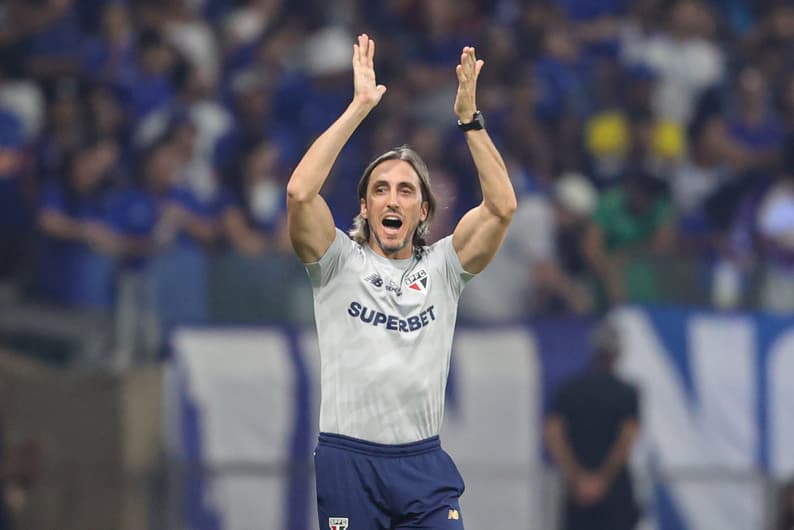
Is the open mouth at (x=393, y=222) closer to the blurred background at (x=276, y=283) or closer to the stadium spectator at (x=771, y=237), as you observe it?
the blurred background at (x=276, y=283)

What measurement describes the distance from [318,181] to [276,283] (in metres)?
5.50

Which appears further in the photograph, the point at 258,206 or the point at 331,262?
the point at 258,206

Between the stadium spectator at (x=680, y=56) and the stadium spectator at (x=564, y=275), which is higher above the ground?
the stadium spectator at (x=680, y=56)

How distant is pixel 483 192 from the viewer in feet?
22.5

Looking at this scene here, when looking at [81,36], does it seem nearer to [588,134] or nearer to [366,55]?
[588,134]

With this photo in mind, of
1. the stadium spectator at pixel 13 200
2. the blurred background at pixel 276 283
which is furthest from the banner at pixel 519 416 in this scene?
the stadium spectator at pixel 13 200

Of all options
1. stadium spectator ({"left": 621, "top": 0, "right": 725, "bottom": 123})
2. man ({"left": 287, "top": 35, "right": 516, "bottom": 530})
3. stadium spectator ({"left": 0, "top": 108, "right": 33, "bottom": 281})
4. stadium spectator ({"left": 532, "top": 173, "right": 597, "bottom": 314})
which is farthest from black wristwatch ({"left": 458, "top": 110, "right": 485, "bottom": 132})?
stadium spectator ({"left": 621, "top": 0, "right": 725, "bottom": 123})

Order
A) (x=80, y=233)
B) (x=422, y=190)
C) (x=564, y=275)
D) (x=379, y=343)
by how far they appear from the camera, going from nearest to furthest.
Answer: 1. (x=379, y=343)
2. (x=422, y=190)
3. (x=80, y=233)
4. (x=564, y=275)

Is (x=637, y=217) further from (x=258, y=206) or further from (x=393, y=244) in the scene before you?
(x=393, y=244)

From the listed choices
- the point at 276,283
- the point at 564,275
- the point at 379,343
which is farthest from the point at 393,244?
the point at 564,275

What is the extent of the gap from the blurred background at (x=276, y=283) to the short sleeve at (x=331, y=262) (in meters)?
5.00

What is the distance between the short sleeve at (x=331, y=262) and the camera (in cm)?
670

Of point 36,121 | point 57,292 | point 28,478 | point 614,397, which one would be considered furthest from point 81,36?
point 614,397

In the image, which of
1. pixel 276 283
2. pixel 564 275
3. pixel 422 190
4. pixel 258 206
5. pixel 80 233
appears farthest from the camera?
pixel 258 206
